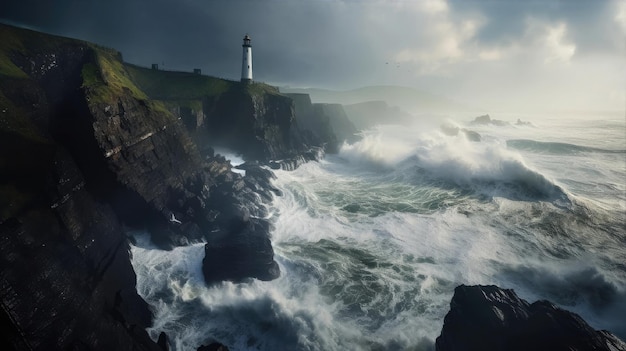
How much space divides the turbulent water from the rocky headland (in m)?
1.85

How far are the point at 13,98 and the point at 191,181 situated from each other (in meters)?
13.8

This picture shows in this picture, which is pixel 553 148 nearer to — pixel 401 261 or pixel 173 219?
pixel 401 261

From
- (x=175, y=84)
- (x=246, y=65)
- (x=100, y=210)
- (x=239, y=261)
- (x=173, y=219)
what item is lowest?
(x=239, y=261)

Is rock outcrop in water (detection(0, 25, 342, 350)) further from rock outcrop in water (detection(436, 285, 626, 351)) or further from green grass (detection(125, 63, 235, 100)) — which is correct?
green grass (detection(125, 63, 235, 100))

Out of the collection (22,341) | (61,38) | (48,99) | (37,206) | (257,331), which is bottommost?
(257,331)

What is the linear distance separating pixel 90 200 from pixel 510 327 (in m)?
22.9

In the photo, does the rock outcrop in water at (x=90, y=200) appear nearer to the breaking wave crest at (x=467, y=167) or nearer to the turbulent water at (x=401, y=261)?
the turbulent water at (x=401, y=261)

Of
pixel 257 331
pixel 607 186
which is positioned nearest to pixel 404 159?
pixel 607 186

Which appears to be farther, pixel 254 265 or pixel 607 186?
pixel 607 186

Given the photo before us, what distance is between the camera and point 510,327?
38.9ft

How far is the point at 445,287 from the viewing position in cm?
1939

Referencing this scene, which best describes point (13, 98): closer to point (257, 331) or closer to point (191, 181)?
point (191, 181)

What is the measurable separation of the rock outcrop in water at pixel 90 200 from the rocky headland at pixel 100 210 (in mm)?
71

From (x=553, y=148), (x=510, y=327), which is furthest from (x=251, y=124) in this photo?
(x=553, y=148)
